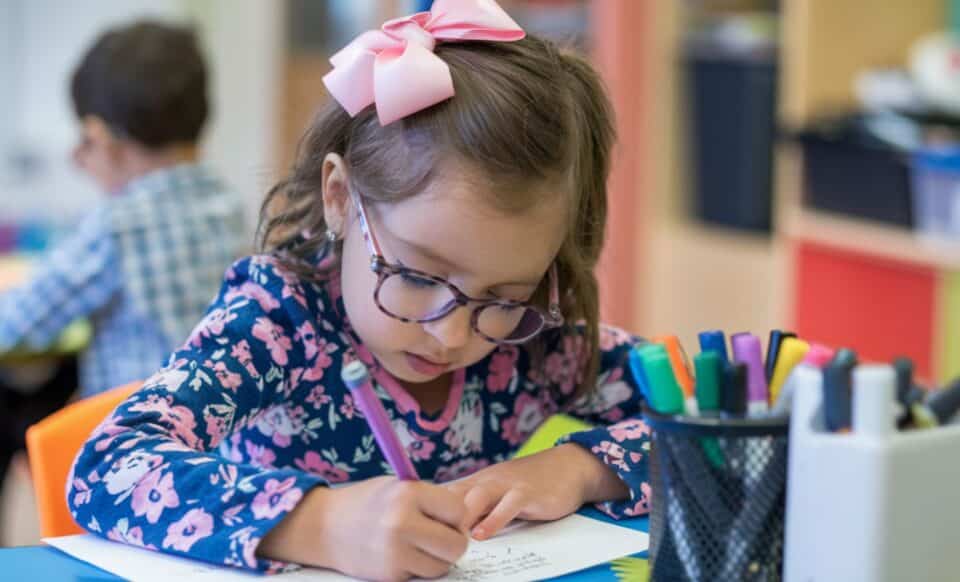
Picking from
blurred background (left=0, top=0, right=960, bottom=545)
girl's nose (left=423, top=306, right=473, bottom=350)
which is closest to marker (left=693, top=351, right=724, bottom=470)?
girl's nose (left=423, top=306, right=473, bottom=350)

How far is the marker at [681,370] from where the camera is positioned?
72cm

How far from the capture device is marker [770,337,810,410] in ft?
2.36

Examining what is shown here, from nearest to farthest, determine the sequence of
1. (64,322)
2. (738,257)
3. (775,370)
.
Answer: (775,370) → (64,322) → (738,257)

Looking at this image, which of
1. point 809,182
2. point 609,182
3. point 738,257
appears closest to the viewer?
point 609,182

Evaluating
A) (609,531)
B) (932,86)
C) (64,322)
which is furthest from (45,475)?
(932,86)

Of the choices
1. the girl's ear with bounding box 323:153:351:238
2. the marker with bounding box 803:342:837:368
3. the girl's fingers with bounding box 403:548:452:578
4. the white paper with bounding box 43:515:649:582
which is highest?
the girl's ear with bounding box 323:153:351:238

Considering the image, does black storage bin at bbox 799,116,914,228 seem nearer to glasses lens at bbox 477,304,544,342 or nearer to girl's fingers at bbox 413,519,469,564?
glasses lens at bbox 477,304,544,342

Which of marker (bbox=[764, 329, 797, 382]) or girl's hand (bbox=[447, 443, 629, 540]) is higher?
marker (bbox=[764, 329, 797, 382])

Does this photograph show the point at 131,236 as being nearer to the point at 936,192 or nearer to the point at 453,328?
the point at 453,328

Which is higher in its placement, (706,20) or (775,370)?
(706,20)

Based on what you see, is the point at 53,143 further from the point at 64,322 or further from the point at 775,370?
the point at 775,370

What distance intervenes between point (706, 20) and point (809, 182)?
629 millimetres

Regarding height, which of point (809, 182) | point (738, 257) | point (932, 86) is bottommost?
point (738, 257)

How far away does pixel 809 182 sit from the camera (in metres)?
2.64
